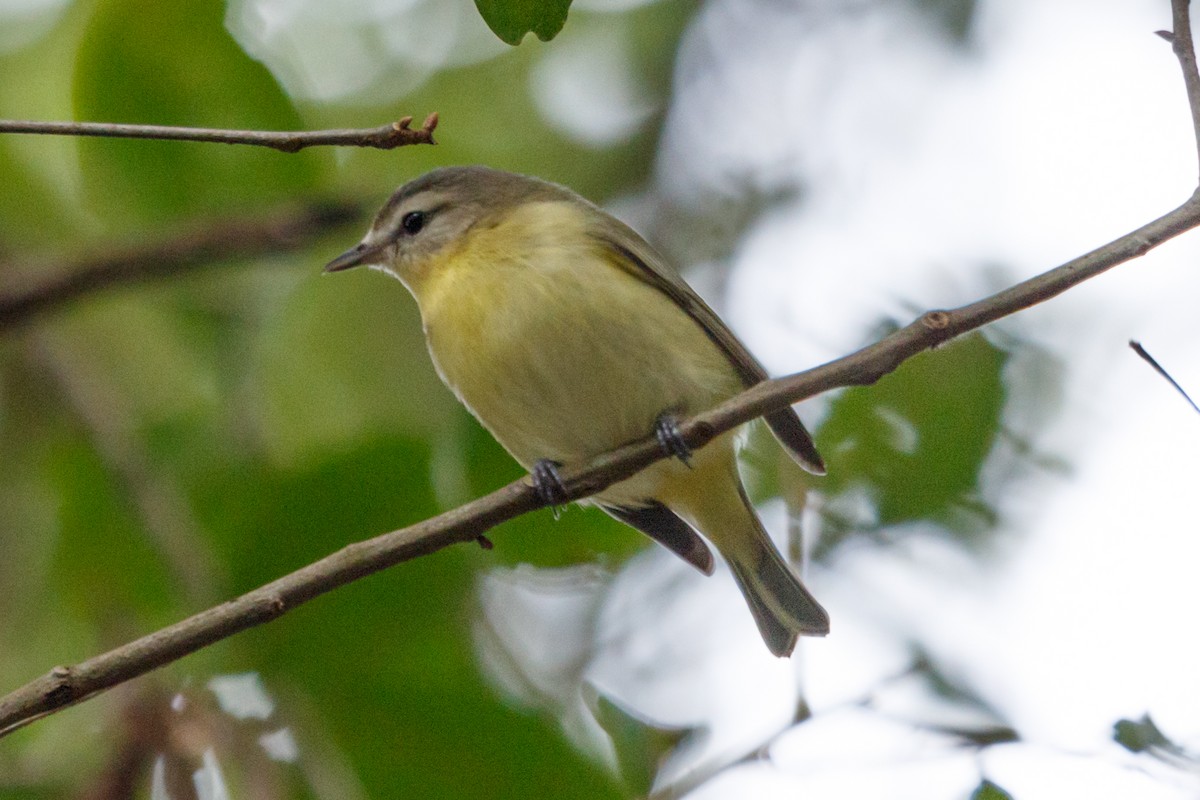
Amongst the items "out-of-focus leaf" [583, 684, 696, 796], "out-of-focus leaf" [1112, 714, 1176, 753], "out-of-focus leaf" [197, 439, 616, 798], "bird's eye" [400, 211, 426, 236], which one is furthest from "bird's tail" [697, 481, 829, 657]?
"out-of-focus leaf" [1112, 714, 1176, 753]

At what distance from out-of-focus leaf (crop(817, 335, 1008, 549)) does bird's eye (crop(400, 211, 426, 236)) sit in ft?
5.00

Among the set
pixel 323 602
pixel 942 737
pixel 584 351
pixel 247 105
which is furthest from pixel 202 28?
pixel 942 737

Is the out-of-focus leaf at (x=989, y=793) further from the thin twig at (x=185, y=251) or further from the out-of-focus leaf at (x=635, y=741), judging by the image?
the thin twig at (x=185, y=251)

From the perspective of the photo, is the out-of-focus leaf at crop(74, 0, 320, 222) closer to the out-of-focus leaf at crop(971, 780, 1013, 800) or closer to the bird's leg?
the bird's leg

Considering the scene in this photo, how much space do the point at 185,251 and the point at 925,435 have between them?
198cm

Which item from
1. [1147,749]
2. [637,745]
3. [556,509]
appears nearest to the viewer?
[1147,749]

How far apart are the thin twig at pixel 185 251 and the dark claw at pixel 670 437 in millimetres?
1040

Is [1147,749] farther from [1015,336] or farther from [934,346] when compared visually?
[1015,336]

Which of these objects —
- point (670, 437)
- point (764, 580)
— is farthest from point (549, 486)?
point (764, 580)

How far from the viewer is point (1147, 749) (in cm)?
251

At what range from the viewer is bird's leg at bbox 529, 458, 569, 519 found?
2.64 meters

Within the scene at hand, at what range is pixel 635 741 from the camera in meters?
3.24

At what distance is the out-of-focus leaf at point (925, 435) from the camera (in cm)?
344

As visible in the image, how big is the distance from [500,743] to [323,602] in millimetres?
565
